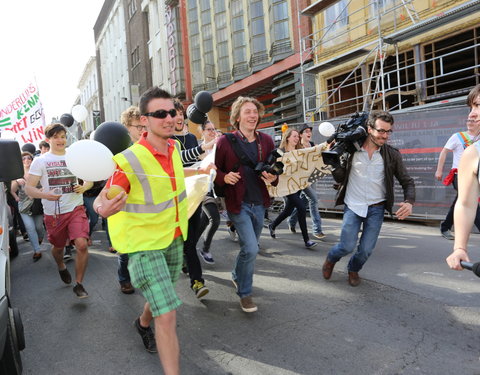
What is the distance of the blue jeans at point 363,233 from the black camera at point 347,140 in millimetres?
576

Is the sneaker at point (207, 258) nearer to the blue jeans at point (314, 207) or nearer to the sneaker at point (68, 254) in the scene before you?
the blue jeans at point (314, 207)

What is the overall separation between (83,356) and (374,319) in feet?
7.97

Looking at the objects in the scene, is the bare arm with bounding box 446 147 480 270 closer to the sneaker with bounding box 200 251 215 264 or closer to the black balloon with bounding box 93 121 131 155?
the black balloon with bounding box 93 121 131 155

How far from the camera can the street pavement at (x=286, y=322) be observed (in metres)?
2.74

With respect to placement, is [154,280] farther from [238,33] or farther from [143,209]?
[238,33]

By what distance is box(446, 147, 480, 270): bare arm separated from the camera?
6.93 feet

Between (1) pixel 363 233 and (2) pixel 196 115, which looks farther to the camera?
(2) pixel 196 115

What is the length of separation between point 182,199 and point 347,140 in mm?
2035

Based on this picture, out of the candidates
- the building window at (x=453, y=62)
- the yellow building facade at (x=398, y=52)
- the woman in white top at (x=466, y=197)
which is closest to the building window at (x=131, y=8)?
the yellow building facade at (x=398, y=52)

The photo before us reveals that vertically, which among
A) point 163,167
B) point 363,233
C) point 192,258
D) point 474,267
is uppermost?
point 163,167

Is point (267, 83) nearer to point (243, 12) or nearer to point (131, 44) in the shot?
point (243, 12)

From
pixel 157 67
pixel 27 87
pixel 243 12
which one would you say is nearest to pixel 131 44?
pixel 157 67

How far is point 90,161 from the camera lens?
226 centimetres

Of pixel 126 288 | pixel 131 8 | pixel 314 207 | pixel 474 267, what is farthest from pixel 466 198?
pixel 131 8
